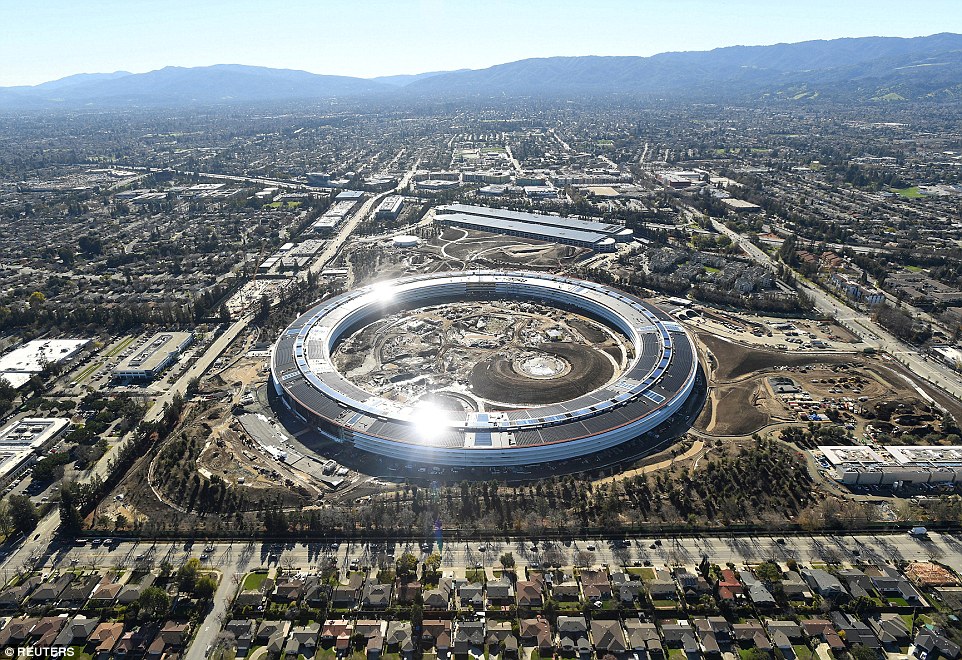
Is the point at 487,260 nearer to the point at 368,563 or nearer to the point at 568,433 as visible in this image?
the point at 568,433

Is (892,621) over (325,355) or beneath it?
beneath

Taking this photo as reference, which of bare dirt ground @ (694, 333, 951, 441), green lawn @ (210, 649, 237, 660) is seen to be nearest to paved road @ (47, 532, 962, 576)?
green lawn @ (210, 649, 237, 660)

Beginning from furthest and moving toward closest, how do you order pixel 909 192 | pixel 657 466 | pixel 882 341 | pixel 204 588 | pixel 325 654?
1. pixel 909 192
2. pixel 882 341
3. pixel 657 466
4. pixel 204 588
5. pixel 325 654

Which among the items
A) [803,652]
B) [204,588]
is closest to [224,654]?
[204,588]

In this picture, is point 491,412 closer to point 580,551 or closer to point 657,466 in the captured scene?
point 657,466

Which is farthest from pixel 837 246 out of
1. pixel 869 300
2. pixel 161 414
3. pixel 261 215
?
pixel 261 215

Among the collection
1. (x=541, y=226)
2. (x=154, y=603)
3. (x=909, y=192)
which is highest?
(x=541, y=226)

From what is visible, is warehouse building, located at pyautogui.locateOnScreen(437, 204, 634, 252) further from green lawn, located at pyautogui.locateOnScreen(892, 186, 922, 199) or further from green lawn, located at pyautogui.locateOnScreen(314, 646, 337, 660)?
green lawn, located at pyautogui.locateOnScreen(314, 646, 337, 660)
